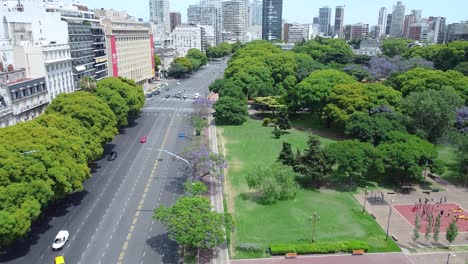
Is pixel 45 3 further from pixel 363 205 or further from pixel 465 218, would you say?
pixel 465 218

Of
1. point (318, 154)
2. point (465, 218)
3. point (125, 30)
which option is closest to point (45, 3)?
point (125, 30)

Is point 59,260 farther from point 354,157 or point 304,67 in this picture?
point 304,67

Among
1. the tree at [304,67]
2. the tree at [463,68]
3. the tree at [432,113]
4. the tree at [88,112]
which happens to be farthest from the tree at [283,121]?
the tree at [463,68]

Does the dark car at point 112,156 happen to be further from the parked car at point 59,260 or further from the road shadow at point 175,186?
the parked car at point 59,260

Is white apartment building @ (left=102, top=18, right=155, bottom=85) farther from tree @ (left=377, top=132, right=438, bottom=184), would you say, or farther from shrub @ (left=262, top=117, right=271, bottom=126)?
tree @ (left=377, top=132, right=438, bottom=184)

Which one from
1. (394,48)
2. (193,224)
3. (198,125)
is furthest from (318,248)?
(394,48)

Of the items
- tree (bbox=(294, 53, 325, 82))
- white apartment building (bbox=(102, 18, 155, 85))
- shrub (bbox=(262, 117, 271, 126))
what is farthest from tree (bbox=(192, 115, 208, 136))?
tree (bbox=(294, 53, 325, 82))
